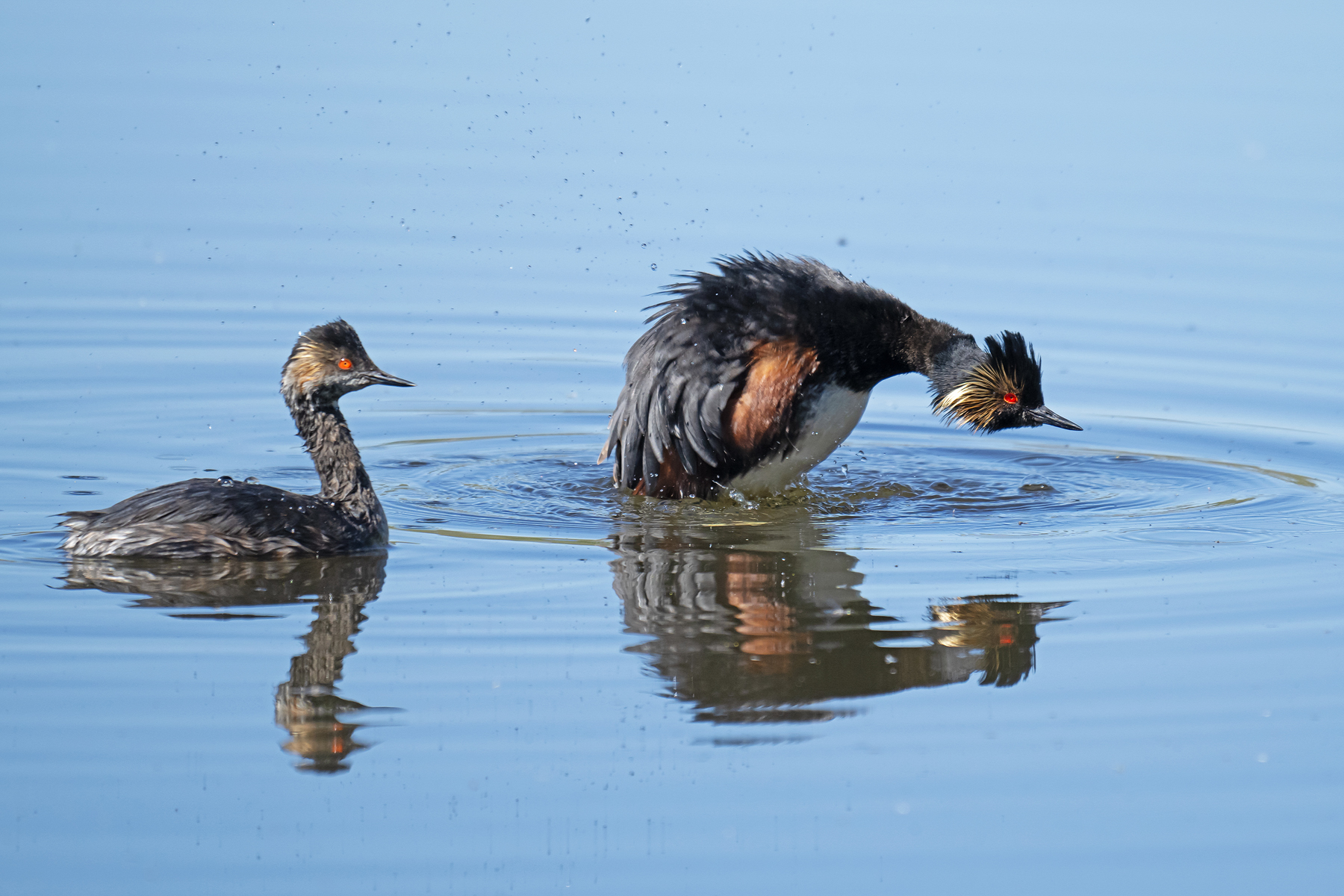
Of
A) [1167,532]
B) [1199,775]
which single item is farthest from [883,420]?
[1199,775]

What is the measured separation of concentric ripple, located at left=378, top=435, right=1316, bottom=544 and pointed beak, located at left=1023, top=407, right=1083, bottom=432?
0.35 m

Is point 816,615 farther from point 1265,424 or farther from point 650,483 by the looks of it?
point 1265,424

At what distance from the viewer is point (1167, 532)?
9.77 m

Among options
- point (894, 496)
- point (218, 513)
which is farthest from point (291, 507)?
point (894, 496)

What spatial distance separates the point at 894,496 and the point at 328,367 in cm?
342

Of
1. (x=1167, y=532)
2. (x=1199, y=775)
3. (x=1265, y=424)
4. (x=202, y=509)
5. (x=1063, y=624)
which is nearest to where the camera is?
(x=1199, y=775)

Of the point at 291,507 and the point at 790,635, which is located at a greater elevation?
the point at 291,507

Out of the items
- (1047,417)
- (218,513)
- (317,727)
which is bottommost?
(317,727)

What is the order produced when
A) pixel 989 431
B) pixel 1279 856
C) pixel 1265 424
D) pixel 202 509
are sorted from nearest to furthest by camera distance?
1. pixel 1279 856
2. pixel 202 509
3. pixel 989 431
4. pixel 1265 424

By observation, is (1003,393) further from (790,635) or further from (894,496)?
(790,635)

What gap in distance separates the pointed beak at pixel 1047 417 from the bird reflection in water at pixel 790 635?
8.17 ft

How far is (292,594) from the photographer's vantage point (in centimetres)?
834

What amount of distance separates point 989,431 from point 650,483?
2293mm

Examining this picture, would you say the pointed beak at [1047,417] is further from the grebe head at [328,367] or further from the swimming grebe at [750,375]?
the grebe head at [328,367]
